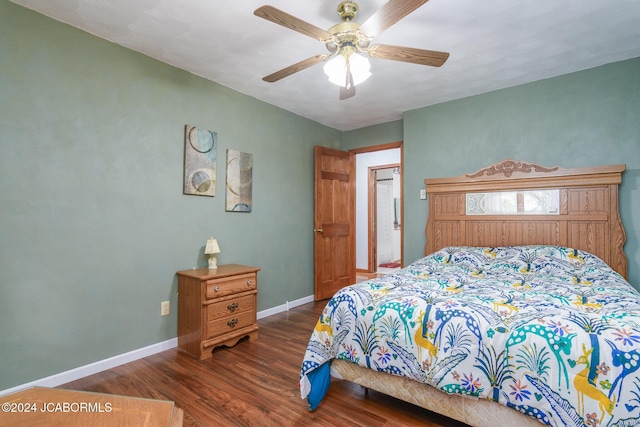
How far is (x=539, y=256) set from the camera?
9.47 ft

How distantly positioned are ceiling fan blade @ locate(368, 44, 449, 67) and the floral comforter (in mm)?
1509

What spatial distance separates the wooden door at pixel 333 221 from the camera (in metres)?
4.38

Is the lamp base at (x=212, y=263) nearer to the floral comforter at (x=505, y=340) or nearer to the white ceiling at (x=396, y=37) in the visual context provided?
the floral comforter at (x=505, y=340)

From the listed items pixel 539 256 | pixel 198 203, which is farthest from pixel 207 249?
pixel 539 256

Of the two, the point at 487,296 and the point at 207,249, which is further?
the point at 207,249

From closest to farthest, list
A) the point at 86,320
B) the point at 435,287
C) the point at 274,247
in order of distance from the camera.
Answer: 1. the point at 435,287
2. the point at 86,320
3. the point at 274,247

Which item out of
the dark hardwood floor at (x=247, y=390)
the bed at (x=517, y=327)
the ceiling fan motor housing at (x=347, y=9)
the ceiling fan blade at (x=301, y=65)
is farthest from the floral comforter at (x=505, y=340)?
the ceiling fan motor housing at (x=347, y=9)

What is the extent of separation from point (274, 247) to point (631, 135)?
3746 mm

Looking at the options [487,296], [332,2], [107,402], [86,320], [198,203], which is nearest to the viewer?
[107,402]

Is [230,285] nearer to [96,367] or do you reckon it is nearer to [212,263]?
[212,263]

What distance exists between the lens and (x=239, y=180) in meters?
3.51

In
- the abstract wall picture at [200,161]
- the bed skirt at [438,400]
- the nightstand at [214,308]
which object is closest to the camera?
the bed skirt at [438,400]

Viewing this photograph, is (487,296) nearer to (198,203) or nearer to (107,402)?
(107,402)

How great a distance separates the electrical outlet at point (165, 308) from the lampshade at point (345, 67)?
2.39 m
